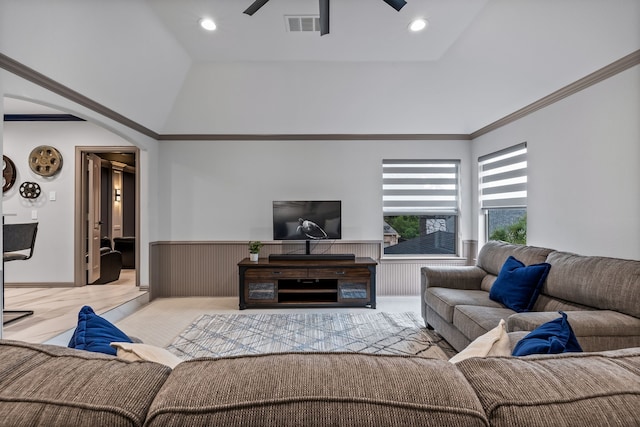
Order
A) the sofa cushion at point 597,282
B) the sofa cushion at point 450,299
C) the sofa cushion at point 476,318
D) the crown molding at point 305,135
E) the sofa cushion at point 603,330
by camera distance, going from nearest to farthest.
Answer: the sofa cushion at point 603,330
the sofa cushion at point 597,282
the sofa cushion at point 476,318
the crown molding at point 305,135
the sofa cushion at point 450,299

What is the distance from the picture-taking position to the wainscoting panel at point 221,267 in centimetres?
473

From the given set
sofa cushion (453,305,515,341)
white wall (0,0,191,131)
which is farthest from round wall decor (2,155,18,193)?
sofa cushion (453,305,515,341)

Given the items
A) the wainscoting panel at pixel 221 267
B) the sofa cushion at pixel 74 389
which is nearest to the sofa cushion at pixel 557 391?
the sofa cushion at pixel 74 389

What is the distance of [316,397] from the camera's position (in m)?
0.58

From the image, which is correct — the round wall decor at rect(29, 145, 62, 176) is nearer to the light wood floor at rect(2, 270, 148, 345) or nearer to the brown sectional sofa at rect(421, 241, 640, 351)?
the light wood floor at rect(2, 270, 148, 345)

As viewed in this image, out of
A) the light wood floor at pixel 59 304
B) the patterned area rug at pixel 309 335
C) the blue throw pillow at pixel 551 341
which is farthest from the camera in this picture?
the light wood floor at pixel 59 304

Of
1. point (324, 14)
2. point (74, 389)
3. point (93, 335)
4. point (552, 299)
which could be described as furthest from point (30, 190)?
point (552, 299)

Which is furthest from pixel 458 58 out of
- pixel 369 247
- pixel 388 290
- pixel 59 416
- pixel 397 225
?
pixel 59 416

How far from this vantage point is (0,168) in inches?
89.9

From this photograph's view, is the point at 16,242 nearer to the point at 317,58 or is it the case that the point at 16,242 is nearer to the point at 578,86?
the point at 317,58

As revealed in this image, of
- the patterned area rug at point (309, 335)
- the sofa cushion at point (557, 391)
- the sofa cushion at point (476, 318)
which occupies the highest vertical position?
the sofa cushion at point (557, 391)

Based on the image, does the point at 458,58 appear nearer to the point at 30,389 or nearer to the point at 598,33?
the point at 598,33

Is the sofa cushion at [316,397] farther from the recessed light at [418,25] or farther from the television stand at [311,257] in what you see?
the television stand at [311,257]

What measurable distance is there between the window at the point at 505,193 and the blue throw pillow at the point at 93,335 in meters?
3.92
